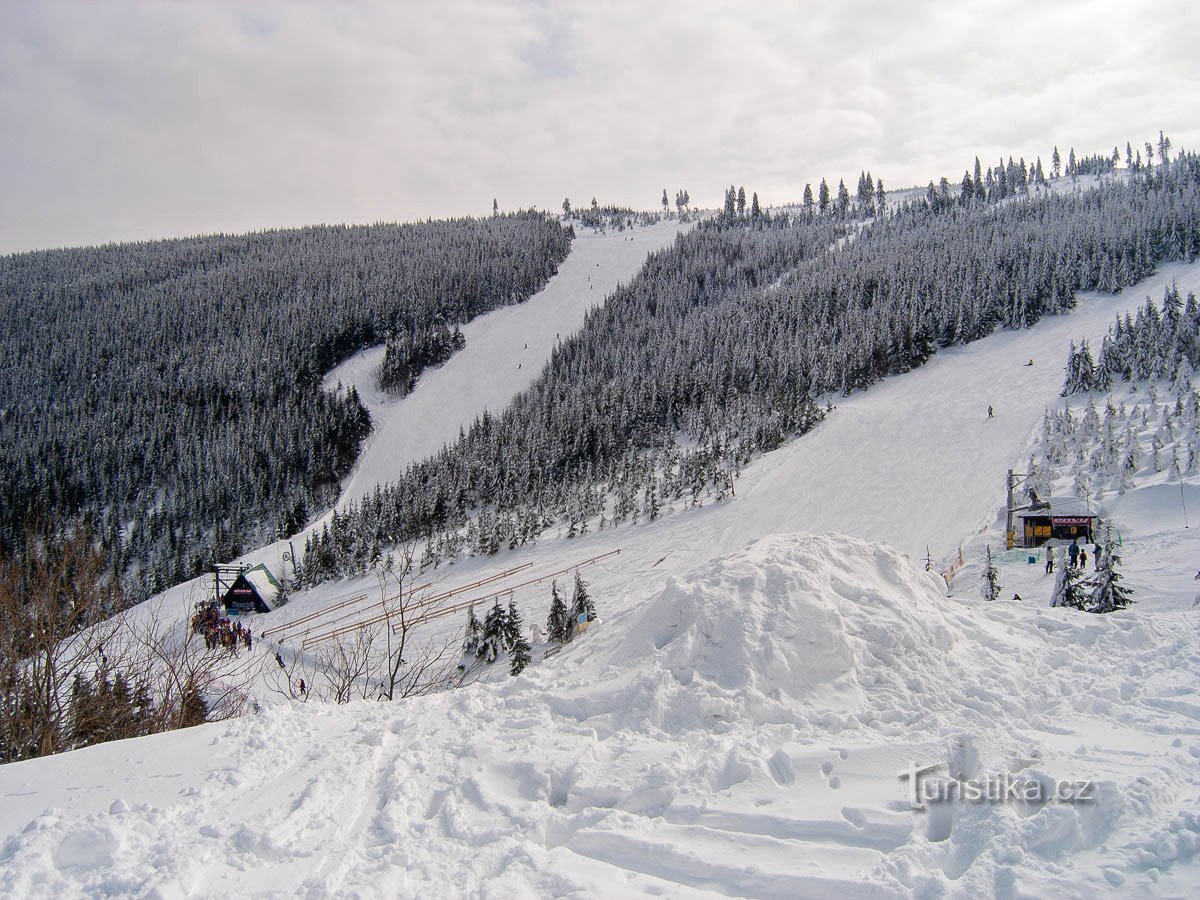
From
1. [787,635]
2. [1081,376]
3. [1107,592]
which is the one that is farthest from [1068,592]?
[1081,376]

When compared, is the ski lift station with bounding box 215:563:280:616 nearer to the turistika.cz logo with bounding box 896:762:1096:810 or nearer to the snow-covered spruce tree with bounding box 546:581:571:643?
the snow-covered spruce tree with bounding box 546:581:571:643

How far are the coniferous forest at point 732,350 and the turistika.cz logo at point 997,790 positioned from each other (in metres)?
33.9

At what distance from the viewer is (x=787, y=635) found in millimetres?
7609

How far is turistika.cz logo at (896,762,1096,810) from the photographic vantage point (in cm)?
479

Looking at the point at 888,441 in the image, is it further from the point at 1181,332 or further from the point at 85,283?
the point at 85,283

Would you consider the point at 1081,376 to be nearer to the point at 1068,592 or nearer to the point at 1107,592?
the point at 1068,592

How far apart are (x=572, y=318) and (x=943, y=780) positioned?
10545 centimetres

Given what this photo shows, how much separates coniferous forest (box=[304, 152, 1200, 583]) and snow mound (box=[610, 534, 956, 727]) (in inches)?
1192

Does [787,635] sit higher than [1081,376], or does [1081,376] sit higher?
[1081,376]

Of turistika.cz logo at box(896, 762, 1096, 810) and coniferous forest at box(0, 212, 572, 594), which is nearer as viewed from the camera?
Result: turistika.cz logo at box(896, 762, 1096, 810)

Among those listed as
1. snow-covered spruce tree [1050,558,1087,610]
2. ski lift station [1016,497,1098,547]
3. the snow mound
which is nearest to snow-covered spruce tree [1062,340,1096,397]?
ski lift station [1016,497,1098,547]

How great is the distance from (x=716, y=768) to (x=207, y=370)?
11025cm

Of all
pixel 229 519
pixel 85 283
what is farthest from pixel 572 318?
pixel 85 283

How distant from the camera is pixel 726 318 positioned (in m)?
83.1
